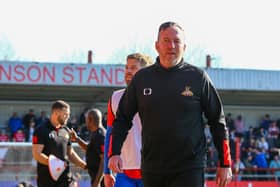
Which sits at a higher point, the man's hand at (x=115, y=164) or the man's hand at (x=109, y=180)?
the man's hand at (x=115, y=164)

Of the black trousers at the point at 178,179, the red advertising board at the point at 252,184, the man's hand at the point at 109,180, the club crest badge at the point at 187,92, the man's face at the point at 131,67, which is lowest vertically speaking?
the red advertising board at the point at 252,184

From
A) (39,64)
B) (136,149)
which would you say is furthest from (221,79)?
(136,149)

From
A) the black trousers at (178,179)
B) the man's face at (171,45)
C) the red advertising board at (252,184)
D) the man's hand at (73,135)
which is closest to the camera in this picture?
the black trousers at (178,179)

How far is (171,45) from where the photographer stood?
4.63 m

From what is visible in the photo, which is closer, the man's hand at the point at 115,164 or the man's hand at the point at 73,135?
the man's hand at the point at 115,164

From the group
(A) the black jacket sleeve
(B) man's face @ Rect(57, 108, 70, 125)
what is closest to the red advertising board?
(B) man's face @ Rect(57, 108, 70, 125)

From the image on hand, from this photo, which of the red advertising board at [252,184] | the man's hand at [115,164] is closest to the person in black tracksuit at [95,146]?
the man's hand at [115,164]

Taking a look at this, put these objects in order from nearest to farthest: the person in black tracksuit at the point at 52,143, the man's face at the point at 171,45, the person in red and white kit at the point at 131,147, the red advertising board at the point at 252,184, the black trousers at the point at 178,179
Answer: the black trousers at the point at 178,179 < the man's face at the point at 171,45 < the person in red and white kit at the point at 131,147 < the person in black tracksuit at the point at 52,143 < the red advertising board at the point at 252,184

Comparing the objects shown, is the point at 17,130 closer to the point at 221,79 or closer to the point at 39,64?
the point at 39,64

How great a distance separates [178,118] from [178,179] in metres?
0.43

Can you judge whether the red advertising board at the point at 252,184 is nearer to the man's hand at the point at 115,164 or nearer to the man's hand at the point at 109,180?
the man's hand at the point at 109,180

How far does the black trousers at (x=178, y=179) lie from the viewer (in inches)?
179

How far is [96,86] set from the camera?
26.3 meters

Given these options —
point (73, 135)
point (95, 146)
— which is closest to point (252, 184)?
point (95, 146)
